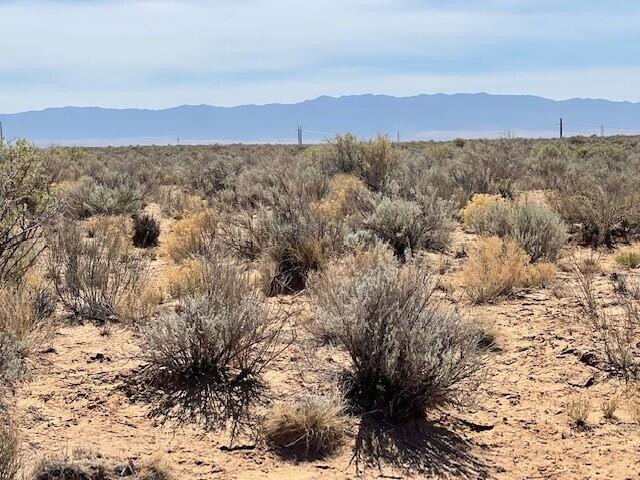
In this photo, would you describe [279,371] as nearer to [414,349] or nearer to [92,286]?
[414,349]

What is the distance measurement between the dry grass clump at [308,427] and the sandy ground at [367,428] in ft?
0.34

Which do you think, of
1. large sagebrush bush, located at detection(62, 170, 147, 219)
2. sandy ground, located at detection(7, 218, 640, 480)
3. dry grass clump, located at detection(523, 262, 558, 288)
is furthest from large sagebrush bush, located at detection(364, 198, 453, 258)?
large sagebrush bush, located at detection(62, 170, 147, 219)

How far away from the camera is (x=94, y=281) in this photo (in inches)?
273

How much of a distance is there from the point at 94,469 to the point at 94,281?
341 centimetres

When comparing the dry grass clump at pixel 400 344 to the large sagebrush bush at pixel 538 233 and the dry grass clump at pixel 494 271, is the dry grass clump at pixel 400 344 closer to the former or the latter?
the dry grass clump at pixel 494 271

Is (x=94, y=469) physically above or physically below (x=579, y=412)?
above

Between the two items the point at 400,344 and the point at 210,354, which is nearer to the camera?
the point at 400,344

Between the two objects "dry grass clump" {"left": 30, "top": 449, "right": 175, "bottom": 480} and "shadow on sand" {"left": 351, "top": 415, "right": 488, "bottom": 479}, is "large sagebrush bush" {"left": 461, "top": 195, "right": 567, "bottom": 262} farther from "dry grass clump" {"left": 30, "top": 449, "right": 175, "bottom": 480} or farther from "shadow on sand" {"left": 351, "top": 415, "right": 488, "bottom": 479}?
"dry grass clump" {"left": 30, "top": 449, "right": 175, "bottom": 480}

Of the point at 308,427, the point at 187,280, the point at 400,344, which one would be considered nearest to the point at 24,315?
the point at 187,280

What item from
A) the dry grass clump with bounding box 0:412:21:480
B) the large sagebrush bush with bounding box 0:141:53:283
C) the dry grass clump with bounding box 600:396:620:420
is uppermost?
the large sagebrush bush with bounding box 0:141:53:283

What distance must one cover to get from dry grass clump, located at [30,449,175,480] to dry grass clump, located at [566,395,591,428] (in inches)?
109

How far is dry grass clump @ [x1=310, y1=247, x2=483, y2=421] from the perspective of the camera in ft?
15.3

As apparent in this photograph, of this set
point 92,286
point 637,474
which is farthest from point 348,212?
point 637,474

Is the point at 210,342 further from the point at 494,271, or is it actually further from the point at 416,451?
the point at 494,271
